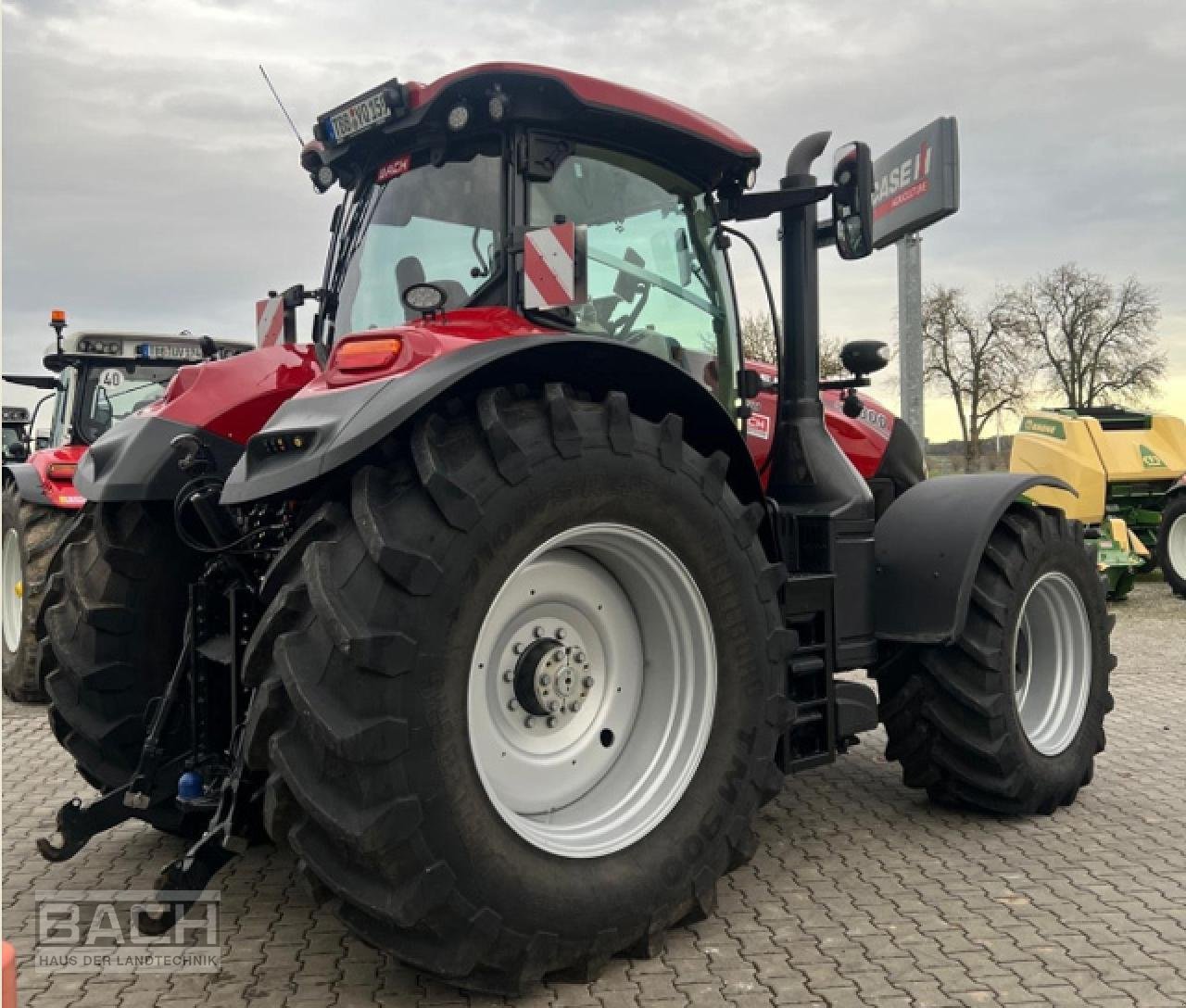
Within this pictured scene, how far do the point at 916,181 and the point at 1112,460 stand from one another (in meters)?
5.53

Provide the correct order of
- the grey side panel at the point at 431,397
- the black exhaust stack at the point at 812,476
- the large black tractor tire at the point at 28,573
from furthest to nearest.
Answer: the large black tractor tire at the point at 28,573 < the black exhaust stack at the point at 812,476 < the grey side panel at the point at 431,397

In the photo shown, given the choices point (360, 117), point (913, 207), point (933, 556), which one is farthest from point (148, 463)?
point (913, 207)

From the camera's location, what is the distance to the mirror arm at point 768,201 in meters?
4.16

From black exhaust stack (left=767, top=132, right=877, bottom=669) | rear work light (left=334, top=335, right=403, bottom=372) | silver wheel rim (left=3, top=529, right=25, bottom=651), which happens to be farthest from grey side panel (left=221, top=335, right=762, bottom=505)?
silver wheel rim (left=3, top=529, right=25, bottom=651)

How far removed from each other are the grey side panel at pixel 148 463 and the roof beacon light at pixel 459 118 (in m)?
1.27

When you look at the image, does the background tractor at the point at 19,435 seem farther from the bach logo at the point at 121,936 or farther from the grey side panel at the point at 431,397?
the grey side panel at the point at 431,397

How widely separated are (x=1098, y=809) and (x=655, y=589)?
7.89 ft

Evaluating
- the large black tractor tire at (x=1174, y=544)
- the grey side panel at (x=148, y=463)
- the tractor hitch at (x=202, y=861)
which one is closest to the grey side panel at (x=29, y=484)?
the grey side panel at (x=148, y=463)

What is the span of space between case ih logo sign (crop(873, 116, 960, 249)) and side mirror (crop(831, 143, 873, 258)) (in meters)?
4.76

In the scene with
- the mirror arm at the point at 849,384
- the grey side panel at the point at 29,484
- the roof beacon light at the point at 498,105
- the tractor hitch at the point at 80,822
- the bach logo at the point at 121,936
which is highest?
the roof beacon light at the point at 498,105

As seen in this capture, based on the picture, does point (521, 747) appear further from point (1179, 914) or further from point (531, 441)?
point (1179, 914)

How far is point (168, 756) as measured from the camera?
3498 mm

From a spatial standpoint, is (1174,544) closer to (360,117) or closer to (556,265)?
(556,265)

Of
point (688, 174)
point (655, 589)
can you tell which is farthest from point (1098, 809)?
point (688, 174)
